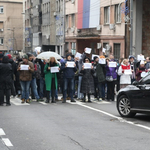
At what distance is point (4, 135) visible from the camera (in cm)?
1015

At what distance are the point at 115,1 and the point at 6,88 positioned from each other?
78.1ft

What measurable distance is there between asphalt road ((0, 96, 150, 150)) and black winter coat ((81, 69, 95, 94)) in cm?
178

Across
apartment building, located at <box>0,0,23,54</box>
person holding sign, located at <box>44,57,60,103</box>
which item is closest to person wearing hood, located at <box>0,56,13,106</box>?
person holding sign, located at <box>44,57,60,103</box>

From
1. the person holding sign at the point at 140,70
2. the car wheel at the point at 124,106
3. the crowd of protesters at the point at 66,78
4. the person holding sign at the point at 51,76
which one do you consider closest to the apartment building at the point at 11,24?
the person holding sign at the point at 140,70

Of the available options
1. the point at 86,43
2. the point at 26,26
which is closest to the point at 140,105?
the point at 86,43

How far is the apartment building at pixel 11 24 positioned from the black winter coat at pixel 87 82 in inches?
2999

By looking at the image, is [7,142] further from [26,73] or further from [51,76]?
[51,76]

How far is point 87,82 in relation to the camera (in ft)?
59.7

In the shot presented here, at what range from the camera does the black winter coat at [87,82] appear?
1816 cm

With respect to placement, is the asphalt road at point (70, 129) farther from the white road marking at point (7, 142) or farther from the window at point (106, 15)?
the window at point (106, 15)

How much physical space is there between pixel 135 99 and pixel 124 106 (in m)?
0.72

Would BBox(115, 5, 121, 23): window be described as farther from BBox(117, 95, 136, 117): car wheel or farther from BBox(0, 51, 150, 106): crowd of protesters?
BBox(117, 95, 136, 117): car wheel

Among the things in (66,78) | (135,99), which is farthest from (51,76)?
(135,99)

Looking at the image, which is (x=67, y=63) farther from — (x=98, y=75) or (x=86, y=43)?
(x=86, y=43)
